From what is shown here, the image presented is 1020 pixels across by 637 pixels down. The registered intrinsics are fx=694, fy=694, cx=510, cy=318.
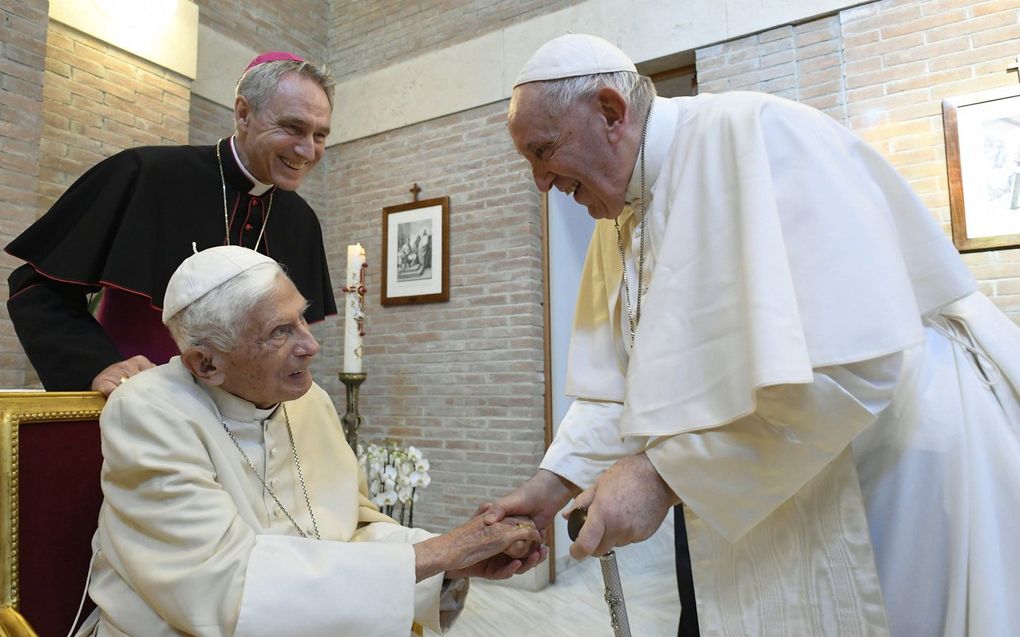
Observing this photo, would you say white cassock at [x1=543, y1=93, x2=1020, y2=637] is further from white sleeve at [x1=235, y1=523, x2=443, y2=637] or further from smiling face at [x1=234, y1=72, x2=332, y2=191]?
smiling face at [x1=234, y1=72, x2=332, y2=191]

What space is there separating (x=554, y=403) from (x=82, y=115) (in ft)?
11.8

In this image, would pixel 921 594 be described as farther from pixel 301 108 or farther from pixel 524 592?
pixel 524 592

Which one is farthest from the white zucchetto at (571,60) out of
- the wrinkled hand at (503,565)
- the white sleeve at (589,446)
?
the wrinkled hand at (503,565)

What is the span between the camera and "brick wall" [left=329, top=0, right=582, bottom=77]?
5.49m

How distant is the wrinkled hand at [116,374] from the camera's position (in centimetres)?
177

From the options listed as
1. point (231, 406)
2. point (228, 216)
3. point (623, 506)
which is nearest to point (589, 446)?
point (623, 506)

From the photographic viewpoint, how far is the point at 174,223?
7.42 ft

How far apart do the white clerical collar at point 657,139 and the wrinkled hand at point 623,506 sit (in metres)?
0.61

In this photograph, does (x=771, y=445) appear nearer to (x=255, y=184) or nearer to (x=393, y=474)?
(x=255, y=184)

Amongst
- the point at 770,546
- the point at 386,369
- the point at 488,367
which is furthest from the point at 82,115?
the point at 770,546

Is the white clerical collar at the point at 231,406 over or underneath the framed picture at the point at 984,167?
underneath

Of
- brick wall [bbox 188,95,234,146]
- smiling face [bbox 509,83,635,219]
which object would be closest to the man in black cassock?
smiling face [bbox 509,83,635,219]

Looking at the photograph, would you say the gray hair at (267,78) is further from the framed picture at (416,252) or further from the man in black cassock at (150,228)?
the framed picture at (416,252)

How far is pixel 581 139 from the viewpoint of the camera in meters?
1.45
